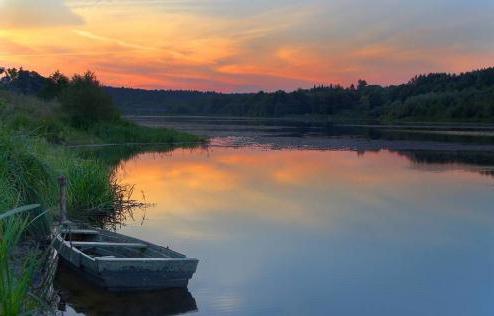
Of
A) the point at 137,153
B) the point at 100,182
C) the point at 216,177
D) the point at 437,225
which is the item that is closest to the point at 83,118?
the point at 137,153

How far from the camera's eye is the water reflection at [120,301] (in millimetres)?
8250

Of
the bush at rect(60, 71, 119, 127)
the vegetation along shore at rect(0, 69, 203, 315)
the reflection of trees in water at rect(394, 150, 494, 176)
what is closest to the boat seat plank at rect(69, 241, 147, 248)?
the vegetation along shore at rect(0, 69, 203, 315)

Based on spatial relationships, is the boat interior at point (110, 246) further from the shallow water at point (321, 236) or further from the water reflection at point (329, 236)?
the water reflection at point (329, 236)

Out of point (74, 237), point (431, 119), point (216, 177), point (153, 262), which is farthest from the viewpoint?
point (431, 119)

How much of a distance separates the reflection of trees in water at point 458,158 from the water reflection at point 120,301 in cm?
1842

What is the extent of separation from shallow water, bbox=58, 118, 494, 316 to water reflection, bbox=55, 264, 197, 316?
32 mm

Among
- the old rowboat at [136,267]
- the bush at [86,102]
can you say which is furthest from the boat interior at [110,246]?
the bush at [86,102]

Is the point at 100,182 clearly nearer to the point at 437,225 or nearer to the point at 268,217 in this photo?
the point at 268,217

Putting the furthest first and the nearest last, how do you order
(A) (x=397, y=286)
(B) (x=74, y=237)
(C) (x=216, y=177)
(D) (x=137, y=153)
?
(D) (x=137, y=153)
(C) (x=216, y=177)
(B) (x=74, y=237)
(A) (x=397, y=286)

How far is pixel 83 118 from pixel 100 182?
2594 centimetres

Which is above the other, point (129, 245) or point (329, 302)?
point (129, 245)

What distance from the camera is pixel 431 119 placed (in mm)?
91625

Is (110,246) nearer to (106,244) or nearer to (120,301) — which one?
(106,244)

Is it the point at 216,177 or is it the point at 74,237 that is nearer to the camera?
the point at 74,237
